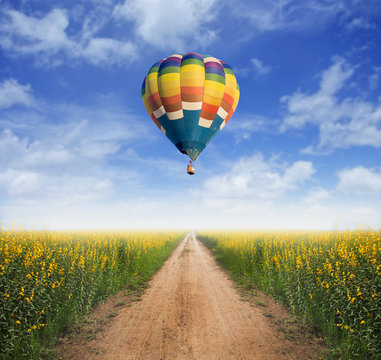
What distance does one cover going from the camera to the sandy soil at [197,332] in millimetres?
5063

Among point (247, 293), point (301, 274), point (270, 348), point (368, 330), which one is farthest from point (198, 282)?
point (368, 330)

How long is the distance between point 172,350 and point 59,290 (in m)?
3.62

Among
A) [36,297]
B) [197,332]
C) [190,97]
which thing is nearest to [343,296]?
[197,332]

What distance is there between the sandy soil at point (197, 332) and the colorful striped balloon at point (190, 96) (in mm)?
7463

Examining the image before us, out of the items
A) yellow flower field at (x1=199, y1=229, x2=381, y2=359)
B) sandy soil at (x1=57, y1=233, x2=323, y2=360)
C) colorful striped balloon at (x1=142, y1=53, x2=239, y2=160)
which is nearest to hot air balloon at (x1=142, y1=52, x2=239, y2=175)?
colorful striped balloon at (x1=142, y1=53, x2=239, y2=160)

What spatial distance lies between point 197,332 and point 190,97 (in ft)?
32.5

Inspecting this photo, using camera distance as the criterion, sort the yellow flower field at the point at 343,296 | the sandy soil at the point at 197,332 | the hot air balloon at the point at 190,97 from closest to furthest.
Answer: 1. the yellow flower field at the point at 343,296
2. the sandy soil at the point at 197,332
3. the hot air balloon at the point at 190,97

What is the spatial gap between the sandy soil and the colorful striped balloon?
24.5 ft

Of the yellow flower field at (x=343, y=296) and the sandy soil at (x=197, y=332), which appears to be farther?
the sandy soil at (x=197, y=332)

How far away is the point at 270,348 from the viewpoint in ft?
17.4

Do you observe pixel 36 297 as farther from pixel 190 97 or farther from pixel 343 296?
pixel 190 97

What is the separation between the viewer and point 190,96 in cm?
1111

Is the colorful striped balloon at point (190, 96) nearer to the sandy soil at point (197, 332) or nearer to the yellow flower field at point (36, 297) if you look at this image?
the sandy soil at point (197, 332)

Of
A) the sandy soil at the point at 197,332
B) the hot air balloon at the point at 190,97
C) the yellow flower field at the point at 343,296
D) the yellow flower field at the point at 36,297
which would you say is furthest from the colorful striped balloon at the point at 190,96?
the yellow flower field at the point at 343,296
